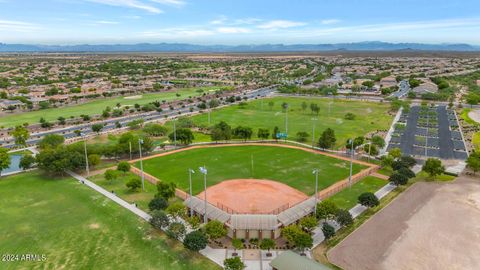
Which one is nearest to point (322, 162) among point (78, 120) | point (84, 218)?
point (84, 218)

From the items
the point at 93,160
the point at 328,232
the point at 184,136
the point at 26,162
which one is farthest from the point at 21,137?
the point at 328,232

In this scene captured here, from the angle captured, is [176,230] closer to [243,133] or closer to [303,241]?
[303,241]

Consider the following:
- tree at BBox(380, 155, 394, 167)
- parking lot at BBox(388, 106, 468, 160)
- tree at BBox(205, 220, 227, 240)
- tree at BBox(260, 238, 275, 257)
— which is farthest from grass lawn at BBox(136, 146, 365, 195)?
parking lot at BBox(388, 106, 468, 160)

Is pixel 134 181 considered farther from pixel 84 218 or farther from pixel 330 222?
pixel 330 222

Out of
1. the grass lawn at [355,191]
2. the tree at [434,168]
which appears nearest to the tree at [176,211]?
the grass lawn at [355,191]

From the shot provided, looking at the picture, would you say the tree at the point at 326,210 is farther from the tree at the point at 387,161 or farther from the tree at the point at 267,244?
the tree at the point at 387,161

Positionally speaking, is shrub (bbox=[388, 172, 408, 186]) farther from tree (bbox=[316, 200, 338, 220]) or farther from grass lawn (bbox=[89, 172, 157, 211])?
grass lawn (bbox=[89, 172, 157, 211])
